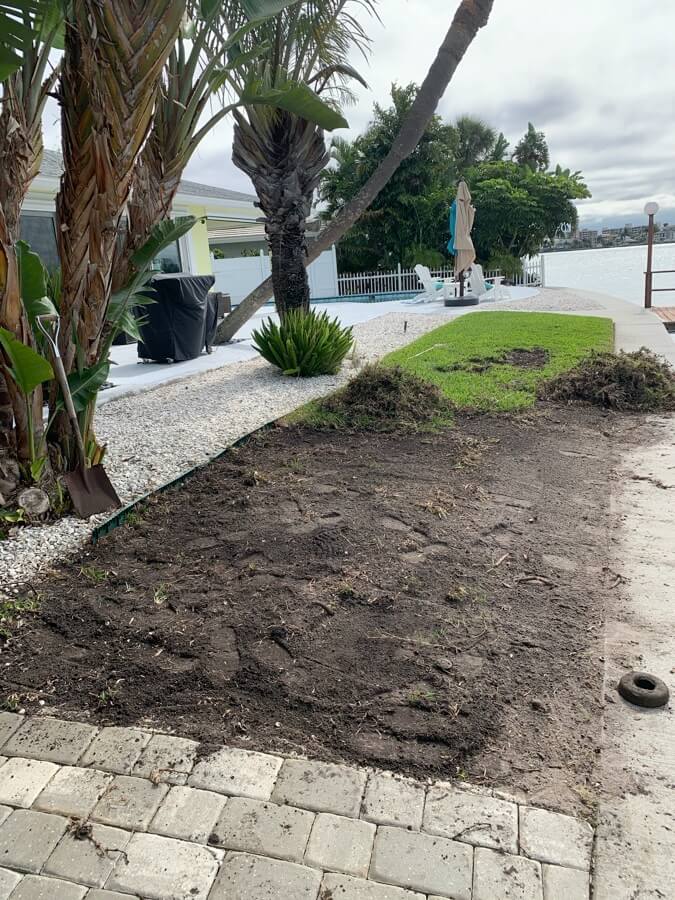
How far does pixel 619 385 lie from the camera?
7250 millimetres

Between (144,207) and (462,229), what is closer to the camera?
(144,207)

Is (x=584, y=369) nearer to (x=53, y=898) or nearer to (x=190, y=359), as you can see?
(x=190, y=359)

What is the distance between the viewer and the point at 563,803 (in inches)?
82.6

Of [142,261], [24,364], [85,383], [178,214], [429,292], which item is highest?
[178,214]

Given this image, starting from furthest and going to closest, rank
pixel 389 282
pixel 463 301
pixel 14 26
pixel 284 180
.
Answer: pixel 389 282
pixel 463 301
pixel 284 180
pixel 14 26

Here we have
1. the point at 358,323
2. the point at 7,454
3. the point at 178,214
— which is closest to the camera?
the point at 7,454

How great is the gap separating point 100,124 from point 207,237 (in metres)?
17.1

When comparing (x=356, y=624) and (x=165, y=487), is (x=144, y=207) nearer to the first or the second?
(x=165, y=487)

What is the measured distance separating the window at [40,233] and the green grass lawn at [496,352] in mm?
7261

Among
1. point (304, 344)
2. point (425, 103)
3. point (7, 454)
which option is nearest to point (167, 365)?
point (304, 344)

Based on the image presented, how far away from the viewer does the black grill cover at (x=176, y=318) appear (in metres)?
10.2

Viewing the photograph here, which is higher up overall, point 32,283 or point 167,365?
point 32,283

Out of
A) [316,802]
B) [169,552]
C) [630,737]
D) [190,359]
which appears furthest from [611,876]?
[190,359]

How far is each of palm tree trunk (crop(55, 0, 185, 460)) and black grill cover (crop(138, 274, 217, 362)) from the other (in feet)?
19.7
